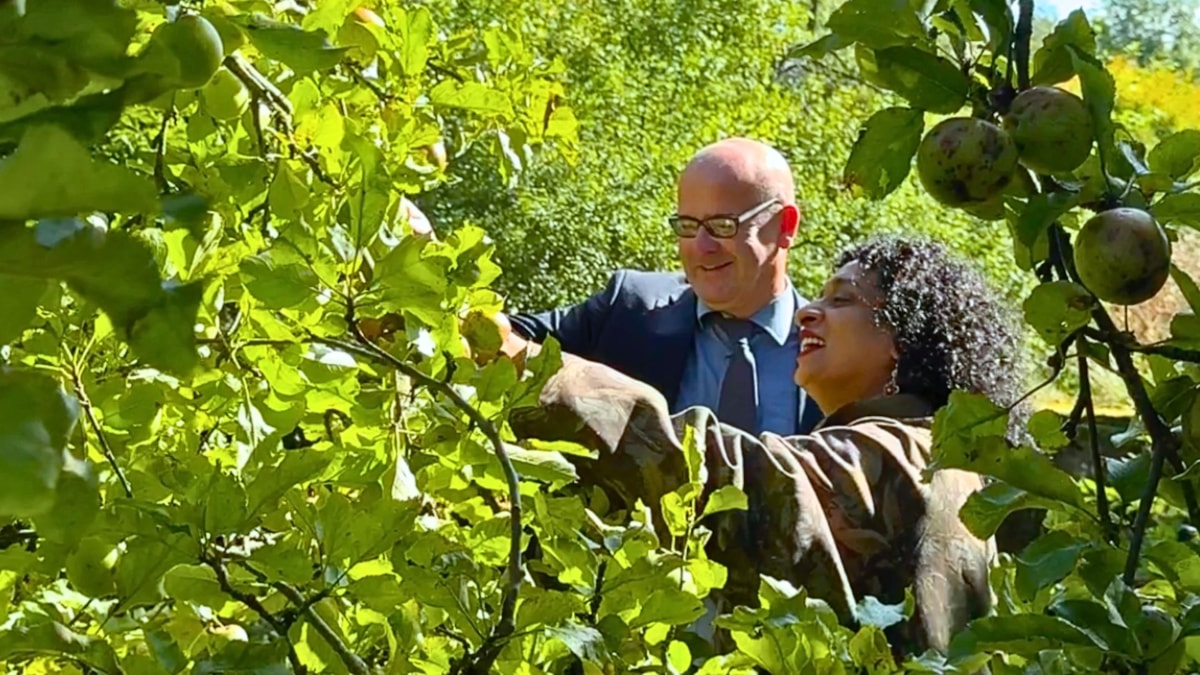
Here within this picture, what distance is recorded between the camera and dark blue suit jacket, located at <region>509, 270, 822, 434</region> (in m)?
2.18

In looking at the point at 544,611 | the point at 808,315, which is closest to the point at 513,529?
the point at 544,611

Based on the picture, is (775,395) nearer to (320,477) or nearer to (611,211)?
(320,477)

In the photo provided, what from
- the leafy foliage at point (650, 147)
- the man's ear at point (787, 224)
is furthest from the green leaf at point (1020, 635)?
the leafy foliage at point (650, 147)

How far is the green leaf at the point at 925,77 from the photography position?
53cm

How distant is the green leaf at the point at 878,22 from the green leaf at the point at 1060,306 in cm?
10

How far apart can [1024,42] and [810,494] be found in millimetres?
997

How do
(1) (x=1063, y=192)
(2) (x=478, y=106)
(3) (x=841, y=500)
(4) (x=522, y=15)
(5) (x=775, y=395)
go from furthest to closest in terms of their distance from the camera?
(4) (x=522, y=15) → (5) (x=775, y=395) → (3) (x=841, y=500) → (2) (x=478, y=106) → (1) (x=1063, y=192)

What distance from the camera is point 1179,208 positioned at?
1.75ft

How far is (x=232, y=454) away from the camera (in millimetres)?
841

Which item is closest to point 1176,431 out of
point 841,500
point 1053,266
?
point 1053,266

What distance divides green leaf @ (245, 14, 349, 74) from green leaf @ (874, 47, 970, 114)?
19cm

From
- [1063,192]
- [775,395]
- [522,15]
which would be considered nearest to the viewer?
[1063,192]

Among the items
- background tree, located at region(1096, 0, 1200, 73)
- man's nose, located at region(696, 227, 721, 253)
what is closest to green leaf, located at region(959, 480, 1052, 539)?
man's nose, located at region(696, 227, 721, 253)

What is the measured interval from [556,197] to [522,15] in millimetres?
637
